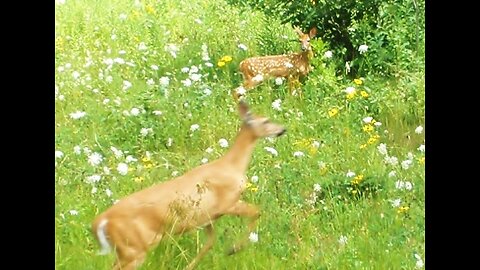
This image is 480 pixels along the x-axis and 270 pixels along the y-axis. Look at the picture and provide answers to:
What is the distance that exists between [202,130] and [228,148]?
0.48 ft

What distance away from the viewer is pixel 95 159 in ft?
17.0

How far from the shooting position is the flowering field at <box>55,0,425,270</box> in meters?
5.06

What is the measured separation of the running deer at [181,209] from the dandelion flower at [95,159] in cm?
22

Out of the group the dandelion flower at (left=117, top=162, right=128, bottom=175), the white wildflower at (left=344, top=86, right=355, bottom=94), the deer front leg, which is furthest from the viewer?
the white wildflower at (left=344, top=86, right=355, bottom=94)

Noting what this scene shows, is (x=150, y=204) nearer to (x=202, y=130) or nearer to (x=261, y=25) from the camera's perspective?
(x=202, y=130)

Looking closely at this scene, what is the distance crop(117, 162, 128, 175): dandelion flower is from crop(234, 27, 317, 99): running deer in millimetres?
477

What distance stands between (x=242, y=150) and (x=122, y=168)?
440 millimetres

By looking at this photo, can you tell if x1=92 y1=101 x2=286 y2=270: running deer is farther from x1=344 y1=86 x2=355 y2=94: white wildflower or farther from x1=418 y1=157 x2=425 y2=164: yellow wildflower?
x1=418 y1=157 x2=425 y2=164: yellow wildflower

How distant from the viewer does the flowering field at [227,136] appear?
5059mm

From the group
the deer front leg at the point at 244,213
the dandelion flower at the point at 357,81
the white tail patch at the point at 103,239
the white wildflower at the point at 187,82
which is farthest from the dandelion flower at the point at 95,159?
the dandelion flower at the point at 357,81

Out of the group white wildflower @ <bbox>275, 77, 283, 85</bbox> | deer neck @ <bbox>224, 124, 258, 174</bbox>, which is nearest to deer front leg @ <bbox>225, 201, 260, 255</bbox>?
deer neck @ <bbox>224, 124, 258, 174</bbox>

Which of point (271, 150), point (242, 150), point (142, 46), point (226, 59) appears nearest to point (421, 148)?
point (271, 150)

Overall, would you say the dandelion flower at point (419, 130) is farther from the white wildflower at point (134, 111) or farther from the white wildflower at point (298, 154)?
the white wildflower at point (134, 111)
